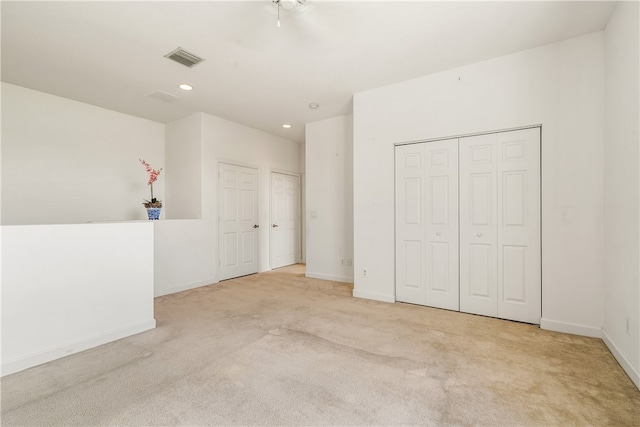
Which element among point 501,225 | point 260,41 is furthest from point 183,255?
point 501,225

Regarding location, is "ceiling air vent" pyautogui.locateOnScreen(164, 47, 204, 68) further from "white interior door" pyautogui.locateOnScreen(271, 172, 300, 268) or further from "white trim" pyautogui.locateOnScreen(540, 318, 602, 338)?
"white trim" pyautogui.locateOnScreen(540, 318, 602, 338)

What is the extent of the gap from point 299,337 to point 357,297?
4.87 ft

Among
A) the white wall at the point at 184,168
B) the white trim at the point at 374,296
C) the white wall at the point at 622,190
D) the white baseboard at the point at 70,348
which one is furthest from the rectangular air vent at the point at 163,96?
the white wall at the point at 622,190

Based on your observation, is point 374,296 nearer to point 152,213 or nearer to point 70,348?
point 70,348

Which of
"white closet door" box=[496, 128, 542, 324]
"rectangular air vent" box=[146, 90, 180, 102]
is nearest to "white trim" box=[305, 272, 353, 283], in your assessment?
"white closet door" box=[496, 128, 542, 324]

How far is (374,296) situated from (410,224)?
3.57 ft

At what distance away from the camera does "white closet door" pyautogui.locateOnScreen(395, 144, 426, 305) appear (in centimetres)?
357

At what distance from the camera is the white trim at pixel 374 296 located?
12.2ft

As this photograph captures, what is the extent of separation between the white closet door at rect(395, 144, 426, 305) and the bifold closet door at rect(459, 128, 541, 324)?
463 millimetres

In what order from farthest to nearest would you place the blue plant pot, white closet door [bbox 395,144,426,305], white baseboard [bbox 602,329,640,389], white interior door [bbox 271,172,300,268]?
white interior door [bbox 271,172,300,268]
the blue plant pot
white closet door [bbox 395,144,426,305]
white baseboard [bbox 602,329,640,389]

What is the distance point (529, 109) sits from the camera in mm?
2908

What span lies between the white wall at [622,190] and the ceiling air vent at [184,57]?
368 centimetres

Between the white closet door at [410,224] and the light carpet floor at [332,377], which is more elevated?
the white closet door at [410,224]

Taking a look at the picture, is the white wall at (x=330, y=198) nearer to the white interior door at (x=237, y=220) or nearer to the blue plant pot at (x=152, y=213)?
the white interior door at (x=237, y=220)
